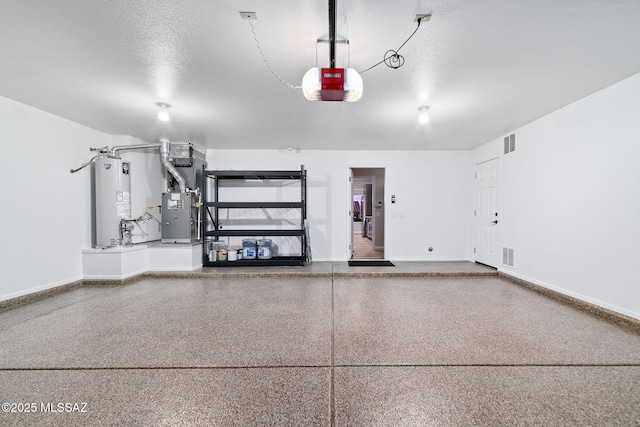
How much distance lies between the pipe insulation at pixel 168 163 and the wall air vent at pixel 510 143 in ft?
19.3

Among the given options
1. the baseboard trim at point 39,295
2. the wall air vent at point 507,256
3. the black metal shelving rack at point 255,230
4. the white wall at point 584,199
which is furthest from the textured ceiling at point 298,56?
the baseboard trim at point 39,295

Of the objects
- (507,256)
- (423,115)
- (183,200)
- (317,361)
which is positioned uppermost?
(423,115)

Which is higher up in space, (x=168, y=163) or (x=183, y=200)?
(x=168, y=163)

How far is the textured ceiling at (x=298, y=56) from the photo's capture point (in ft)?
5.67

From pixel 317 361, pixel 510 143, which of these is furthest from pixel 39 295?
pixel 510 143

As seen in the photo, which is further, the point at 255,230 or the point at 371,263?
the point at 371,263

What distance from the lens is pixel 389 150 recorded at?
5.69 meters

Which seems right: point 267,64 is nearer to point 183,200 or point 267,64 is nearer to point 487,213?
point 183,200

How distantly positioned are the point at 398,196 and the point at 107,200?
544 centimetres

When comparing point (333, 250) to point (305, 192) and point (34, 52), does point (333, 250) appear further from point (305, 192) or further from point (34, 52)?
point (34, 52)

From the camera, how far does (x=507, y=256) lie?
14.5 ft

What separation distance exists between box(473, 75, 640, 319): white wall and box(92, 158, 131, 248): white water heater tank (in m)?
6.52

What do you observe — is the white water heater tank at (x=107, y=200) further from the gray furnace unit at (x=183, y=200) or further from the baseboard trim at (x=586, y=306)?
the baseboard trim at (x=586, y=306)

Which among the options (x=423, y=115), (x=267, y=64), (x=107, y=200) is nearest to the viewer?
(x=267, y=64)
